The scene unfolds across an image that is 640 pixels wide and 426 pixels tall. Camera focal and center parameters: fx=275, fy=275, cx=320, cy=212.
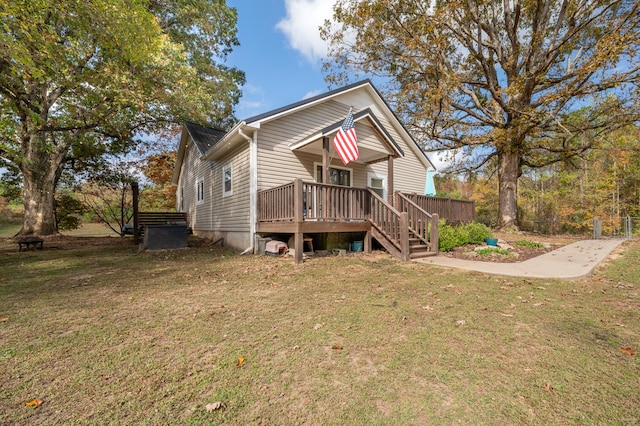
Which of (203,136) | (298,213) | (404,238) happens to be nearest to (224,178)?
(203,136)

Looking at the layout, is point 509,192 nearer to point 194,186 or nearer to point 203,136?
point 203,136

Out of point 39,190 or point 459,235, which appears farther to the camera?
point 39,190

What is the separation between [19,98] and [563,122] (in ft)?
68.1

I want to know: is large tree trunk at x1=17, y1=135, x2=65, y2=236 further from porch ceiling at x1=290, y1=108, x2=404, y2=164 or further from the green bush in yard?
the green bush in yard

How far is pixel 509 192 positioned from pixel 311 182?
1199cm

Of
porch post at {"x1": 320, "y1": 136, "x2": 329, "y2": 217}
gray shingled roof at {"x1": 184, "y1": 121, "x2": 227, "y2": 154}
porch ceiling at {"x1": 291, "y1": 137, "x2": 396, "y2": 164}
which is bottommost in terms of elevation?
porch post at {"x1": 320, "y1": 136, "x2": 329, "y2": 217}

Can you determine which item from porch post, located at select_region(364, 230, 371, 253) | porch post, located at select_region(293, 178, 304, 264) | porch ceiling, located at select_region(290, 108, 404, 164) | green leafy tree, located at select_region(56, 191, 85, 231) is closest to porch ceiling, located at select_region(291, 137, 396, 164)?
porch ceiling, located at select_region(290, 108, 404, 164)

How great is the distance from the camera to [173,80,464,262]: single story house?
24.9ft

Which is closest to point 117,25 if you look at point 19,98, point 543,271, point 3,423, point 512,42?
point 19,98

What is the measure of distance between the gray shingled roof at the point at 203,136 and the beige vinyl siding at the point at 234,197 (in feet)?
3.44

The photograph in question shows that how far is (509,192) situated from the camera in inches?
554

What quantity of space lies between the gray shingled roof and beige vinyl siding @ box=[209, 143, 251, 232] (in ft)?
3.44

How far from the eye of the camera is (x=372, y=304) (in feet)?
12.7

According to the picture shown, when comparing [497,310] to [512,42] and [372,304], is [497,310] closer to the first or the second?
[372,304]
